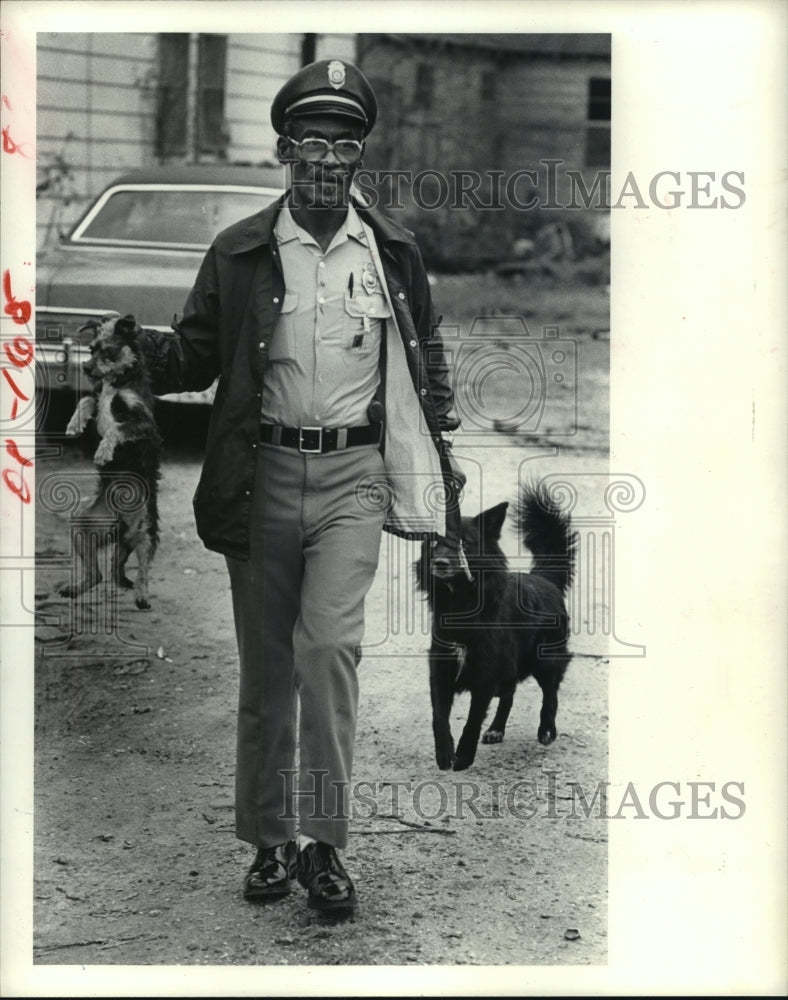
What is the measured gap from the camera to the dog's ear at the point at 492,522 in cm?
426

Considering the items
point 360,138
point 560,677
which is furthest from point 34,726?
point 360,138

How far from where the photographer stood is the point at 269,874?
155 inches

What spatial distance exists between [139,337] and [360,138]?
85cm

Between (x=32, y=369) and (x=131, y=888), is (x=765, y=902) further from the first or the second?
(x=32, y=369)

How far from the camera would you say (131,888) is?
13.3ft

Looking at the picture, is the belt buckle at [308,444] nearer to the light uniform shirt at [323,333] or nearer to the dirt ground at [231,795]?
the light uniform shirt at [323,333]

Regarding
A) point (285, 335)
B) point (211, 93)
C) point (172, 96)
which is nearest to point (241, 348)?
point (285, 335)

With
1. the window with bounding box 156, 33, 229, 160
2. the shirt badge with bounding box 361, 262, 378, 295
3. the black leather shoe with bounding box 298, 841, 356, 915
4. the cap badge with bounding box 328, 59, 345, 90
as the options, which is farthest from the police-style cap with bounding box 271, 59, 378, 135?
the black leather shoe with bounding box 298, 841, 356, 915

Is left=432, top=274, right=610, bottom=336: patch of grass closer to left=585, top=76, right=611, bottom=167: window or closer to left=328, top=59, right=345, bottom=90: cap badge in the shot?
left=585, top=76, right=611, bottom=167: window

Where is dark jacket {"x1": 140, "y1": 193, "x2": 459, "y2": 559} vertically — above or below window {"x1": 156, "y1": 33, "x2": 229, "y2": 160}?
below

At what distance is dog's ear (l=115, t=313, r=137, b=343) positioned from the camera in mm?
3795

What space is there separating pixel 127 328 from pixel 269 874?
1.64 metres

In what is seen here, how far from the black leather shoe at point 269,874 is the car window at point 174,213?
3.27 metres

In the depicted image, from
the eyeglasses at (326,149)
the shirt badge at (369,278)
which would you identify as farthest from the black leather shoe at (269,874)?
the eyeglasses at (326,149)
